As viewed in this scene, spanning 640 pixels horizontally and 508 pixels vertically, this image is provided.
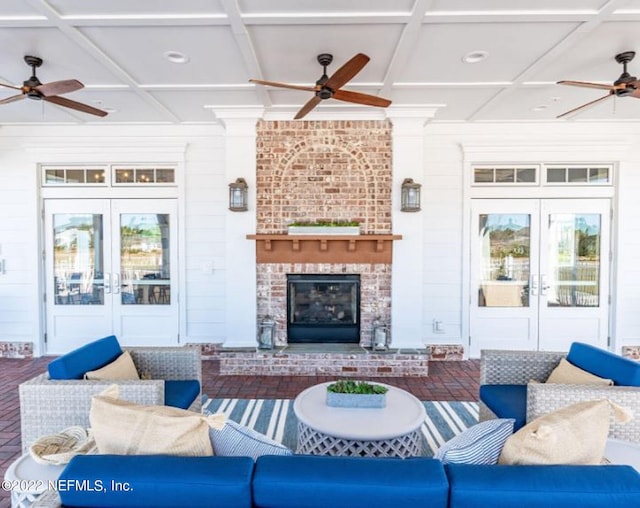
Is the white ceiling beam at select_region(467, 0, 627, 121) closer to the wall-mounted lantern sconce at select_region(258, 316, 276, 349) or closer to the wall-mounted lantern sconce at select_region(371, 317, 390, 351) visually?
the wall-mounted lantern sconce at select_region(371, 317, 390, 351)

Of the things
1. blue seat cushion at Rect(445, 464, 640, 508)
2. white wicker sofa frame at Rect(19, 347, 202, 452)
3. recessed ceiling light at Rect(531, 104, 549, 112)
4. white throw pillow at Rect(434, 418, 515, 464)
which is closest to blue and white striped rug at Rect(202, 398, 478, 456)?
white wicker sofa frame at Rect(19, 347, 202, 452)

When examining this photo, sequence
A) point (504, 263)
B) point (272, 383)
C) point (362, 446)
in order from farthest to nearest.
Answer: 1. point (504, 263)
2. point (272, 383)
3. point (362, 446)

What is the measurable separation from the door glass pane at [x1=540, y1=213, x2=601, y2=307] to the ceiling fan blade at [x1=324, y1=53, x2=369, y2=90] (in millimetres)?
3665

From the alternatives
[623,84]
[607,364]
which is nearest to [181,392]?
[607,364]

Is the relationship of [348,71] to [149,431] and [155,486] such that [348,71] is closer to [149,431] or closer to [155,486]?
[149,431]

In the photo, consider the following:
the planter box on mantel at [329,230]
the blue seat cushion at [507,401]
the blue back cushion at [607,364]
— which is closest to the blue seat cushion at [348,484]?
the blue seat cushion at [507,401]

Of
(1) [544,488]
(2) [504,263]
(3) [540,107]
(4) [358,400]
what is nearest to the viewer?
(1) [544,488]

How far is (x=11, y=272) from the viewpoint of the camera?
5008mm

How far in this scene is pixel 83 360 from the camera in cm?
254

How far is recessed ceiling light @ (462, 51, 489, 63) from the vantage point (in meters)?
3.13

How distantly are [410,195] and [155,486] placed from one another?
3.87 meters

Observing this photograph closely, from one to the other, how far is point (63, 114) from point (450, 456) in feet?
17.3

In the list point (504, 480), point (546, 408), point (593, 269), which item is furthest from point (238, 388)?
point (593, 269)

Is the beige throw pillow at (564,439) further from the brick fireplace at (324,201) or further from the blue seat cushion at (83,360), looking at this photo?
the brick fireplace at (324,201)
